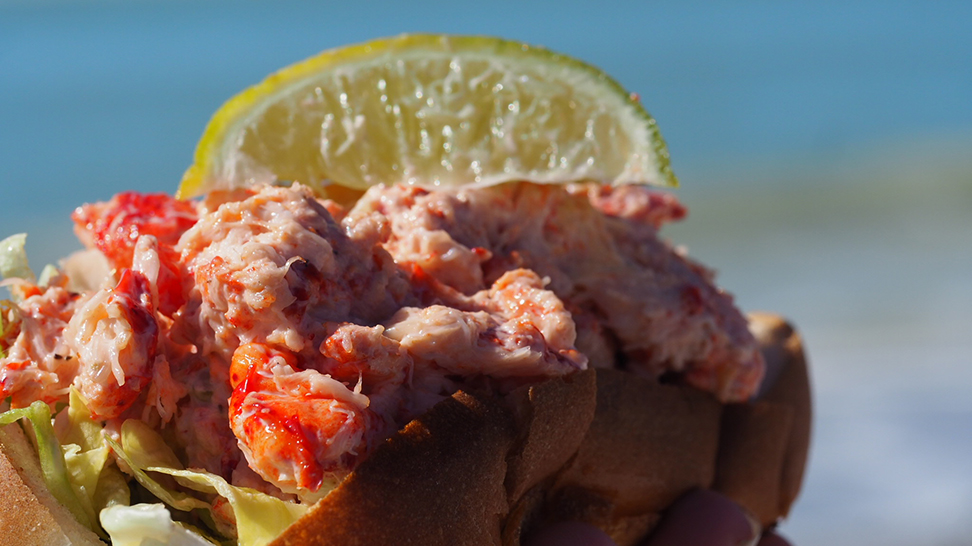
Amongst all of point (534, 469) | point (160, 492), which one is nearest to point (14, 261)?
point (160, 492)

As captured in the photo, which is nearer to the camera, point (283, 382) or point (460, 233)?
point (283, 382)

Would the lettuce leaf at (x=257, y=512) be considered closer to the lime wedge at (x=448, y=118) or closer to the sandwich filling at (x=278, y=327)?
the sandwich filling at (x=278, y=327)

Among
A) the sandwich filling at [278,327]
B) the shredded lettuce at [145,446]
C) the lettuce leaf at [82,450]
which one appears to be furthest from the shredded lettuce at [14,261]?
the shredded lettuce at [145,446]

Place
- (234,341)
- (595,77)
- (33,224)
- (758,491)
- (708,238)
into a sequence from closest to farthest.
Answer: (234,341) < (595,77) < (758,491) < (708,238) < (33,224)

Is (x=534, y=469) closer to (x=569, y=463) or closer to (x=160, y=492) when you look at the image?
(x=569, y=463)

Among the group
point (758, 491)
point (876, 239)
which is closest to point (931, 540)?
point (758, 491)

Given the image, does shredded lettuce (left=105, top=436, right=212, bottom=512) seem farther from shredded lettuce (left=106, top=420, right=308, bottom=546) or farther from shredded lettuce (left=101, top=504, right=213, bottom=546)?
shredded lettuce (left=101, top=504, right=213, bottom=546)

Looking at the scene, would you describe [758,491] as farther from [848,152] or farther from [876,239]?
[848,152]
